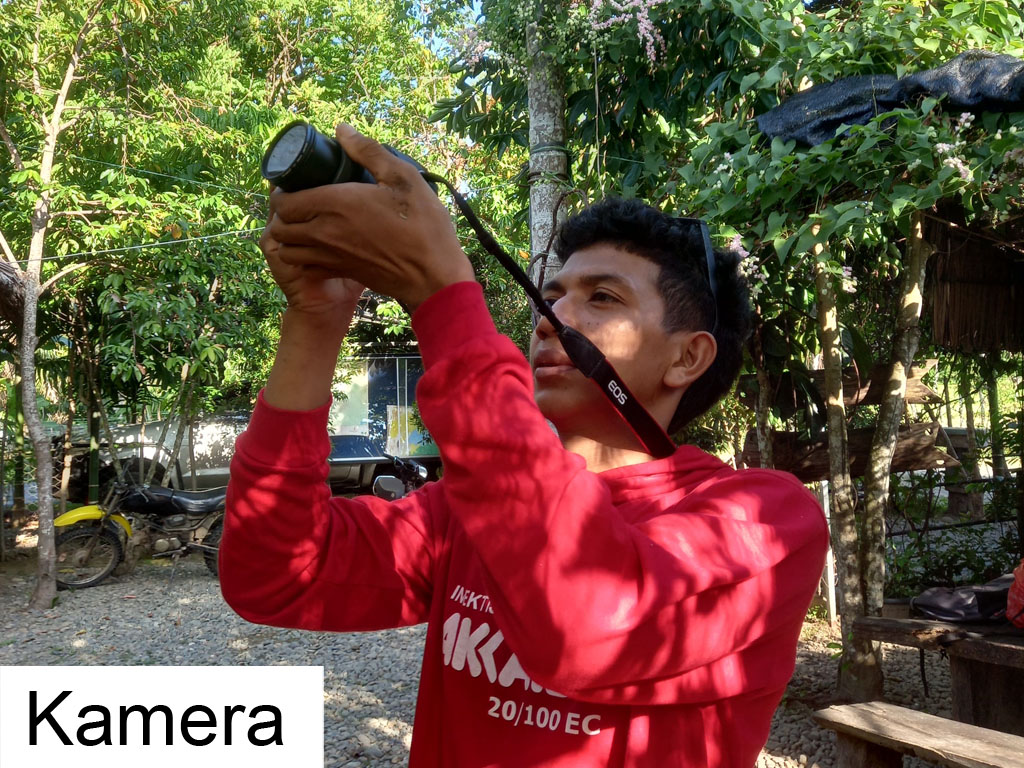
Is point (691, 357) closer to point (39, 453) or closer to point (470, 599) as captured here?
point (470, 599)

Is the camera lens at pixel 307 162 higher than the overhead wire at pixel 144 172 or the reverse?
the reverse

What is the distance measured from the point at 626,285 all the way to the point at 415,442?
592 inches

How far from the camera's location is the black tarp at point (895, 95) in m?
2.79

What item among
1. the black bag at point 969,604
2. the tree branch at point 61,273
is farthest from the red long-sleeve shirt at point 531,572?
the tree branch at point 61,273

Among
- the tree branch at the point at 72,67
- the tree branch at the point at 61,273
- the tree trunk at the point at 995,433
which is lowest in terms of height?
the tree trunk at the point at 995,433

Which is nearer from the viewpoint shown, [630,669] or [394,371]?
[630,669]

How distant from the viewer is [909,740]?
269 centimetres

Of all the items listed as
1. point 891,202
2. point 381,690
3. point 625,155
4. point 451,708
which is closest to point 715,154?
point 891,202

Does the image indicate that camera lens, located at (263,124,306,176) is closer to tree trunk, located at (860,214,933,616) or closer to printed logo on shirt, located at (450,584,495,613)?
printed logo on shirt, located at (450,584,495,613)

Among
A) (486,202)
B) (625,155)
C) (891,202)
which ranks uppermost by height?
(486,202)

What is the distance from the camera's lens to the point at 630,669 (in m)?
0.85

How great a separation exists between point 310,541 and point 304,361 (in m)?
0.26

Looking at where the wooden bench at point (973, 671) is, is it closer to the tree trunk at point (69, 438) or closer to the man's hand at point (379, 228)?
the man's hand at point (379, 228)

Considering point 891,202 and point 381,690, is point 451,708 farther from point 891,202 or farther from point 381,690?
point 381,690
